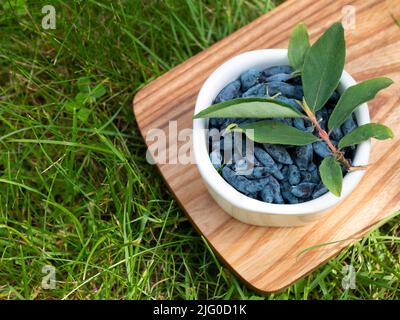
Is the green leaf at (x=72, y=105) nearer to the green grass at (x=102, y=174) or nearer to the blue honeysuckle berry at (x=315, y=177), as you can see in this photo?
the green grass at (x=102, y=174)

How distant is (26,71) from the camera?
884mm

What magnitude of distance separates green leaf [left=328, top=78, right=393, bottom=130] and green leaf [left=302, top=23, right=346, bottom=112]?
15mm

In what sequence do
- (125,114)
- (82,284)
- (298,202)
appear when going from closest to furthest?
(298,202) < (82,284) < (125,114)

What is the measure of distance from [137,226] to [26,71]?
0.88 feet

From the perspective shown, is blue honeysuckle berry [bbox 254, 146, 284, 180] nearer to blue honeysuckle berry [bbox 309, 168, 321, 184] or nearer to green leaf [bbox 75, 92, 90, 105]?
blue honeysuckle berry [bbox 309, 168, 321, 184]

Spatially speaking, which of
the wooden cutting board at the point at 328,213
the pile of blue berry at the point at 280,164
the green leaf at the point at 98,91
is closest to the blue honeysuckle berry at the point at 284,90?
the pile of blue berry at the point at 280,164

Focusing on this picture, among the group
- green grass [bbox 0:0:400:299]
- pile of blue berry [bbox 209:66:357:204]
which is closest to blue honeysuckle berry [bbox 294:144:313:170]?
pile of blue berry [bbox 209:66:357:204]

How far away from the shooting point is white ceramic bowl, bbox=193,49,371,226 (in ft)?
2.06

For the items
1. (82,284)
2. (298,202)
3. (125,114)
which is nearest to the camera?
(298,202)

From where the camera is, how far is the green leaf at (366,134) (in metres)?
0.61

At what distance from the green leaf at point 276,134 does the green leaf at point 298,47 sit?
0.08m

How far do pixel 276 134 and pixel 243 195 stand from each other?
2.7 inches
